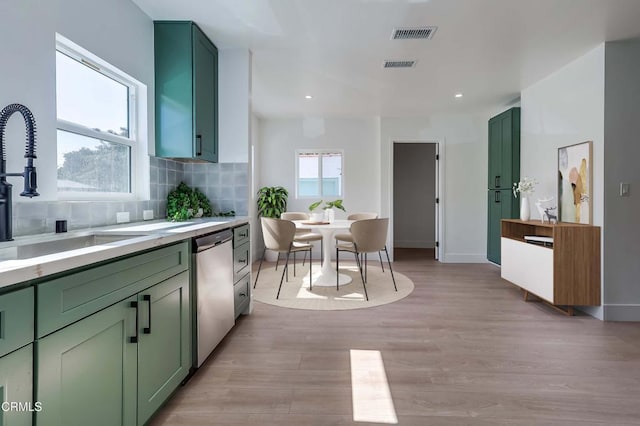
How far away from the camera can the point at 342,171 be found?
622 centimetres

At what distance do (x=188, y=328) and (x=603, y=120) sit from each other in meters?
3.78

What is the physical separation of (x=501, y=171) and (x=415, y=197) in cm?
253

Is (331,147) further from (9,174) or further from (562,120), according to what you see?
(9,174)

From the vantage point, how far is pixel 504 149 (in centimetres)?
508

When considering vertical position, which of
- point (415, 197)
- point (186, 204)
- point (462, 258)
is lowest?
point (462, 258)

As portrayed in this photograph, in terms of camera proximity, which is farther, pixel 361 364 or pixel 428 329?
pixel 428 329

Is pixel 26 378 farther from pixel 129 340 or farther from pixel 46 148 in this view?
pixel 46 148

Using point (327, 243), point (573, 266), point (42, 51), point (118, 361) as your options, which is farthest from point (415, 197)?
point (118, 361)

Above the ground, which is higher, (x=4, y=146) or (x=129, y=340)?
(x=4, y=146)

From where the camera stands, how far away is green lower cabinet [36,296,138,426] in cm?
99

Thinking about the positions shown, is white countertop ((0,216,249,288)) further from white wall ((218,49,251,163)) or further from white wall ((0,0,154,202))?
white wall ((218,49,251,163))

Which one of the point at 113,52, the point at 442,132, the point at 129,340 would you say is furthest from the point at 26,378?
the point at 442,132

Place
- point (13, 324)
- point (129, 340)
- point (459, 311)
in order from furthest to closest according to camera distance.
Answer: point (459, 311) < point (129, 340) < point (13, 324)

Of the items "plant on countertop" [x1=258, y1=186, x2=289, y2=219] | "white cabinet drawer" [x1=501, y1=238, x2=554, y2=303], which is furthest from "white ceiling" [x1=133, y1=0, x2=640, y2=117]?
"white cabinet drawer" [x1=501, y1=238, x2=554, y2=303]
